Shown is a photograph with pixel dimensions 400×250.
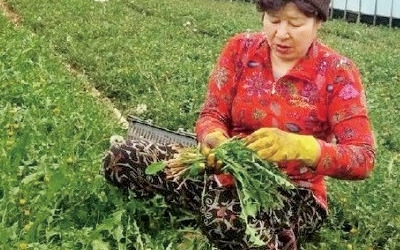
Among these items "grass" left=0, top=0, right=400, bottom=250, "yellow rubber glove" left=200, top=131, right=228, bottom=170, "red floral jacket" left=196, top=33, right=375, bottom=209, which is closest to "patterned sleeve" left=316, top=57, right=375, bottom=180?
"red floral jacket" left=196, top=33, right=375, bottom=209

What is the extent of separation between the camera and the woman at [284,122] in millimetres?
3822

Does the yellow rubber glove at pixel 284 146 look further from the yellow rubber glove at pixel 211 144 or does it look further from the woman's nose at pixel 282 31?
the woman's nose at pixel 282 31

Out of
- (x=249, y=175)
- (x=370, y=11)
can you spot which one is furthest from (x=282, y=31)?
(x=370, y=11)

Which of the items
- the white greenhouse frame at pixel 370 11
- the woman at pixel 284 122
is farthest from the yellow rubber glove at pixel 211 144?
the white greenhouse frame at pixel 370 11

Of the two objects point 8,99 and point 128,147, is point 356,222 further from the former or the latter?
point 8,99

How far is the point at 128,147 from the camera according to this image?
441 cm

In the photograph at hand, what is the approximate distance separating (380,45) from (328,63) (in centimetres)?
1499

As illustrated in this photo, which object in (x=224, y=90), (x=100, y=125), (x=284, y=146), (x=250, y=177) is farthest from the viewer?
(x=100, y=125)

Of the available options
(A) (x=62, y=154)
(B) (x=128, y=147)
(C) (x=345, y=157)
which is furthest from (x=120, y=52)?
(C) (x=345, y=157)

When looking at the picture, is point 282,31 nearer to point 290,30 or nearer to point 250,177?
point 290,30

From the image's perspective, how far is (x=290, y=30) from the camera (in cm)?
388

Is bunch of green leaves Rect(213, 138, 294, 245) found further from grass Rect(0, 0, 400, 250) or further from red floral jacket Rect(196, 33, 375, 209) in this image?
grass Rect(0, 0, 400, 250)

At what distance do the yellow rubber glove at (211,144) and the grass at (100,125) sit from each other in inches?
22.8

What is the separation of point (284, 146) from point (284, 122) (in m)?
0.52
